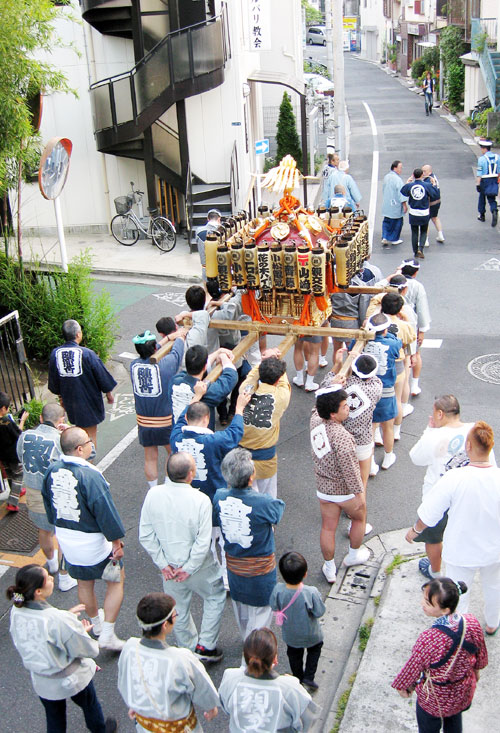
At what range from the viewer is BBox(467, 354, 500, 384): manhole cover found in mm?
9943

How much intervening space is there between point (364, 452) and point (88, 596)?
2694mm

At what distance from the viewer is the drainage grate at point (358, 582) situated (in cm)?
629

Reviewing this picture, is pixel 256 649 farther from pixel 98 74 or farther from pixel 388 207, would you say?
pixel 98 74

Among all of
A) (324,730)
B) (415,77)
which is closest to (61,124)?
(324,730)

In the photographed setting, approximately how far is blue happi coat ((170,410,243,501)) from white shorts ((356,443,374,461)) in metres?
1.39

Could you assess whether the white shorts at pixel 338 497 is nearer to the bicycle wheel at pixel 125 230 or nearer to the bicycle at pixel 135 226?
the bicycle at pixel 135 226

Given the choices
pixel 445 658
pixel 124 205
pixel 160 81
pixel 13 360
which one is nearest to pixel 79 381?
pixel 13 360

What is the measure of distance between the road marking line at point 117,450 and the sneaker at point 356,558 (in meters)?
3.15

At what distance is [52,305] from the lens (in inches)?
417

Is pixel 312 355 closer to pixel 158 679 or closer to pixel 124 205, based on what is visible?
pixel 158 679

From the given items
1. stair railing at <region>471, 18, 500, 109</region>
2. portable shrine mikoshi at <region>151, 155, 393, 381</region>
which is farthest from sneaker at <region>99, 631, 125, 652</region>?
stair railing at <region>471, 18, 500, 109</region>

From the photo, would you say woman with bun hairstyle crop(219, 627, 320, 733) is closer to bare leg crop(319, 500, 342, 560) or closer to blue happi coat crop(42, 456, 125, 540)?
blue happi coat crop(42, 456, 125, 540)

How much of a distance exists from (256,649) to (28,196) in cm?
1603

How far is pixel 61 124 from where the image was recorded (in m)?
17.6
